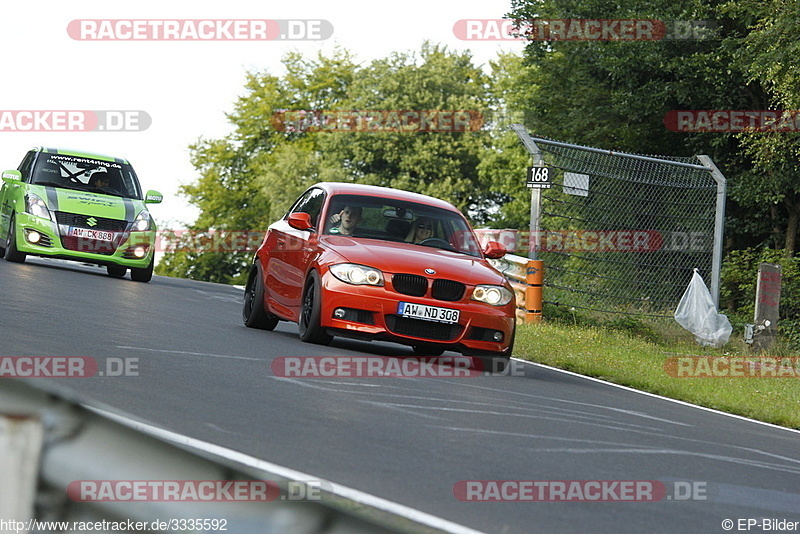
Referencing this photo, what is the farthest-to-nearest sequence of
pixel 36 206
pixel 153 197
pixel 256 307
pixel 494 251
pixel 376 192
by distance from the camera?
pixel 153 197
pixel 36 206
pixel 256 307
pixel 376 192
pixel 494 251

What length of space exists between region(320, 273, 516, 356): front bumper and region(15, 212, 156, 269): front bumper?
31.9 feet

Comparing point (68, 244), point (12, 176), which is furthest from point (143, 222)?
point (12, 176)

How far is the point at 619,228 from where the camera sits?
67.7ft

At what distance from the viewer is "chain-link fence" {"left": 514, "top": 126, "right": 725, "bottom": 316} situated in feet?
65.9

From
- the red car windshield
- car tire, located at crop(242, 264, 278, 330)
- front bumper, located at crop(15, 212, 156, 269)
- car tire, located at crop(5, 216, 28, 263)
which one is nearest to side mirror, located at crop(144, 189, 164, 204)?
front bumper, located at crop(15, 212, 156, 269)

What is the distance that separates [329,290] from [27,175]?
11625 mm

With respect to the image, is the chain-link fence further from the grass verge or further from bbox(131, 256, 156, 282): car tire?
bbox(131, 256, 156, 282): car tire

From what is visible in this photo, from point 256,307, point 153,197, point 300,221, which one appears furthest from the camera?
point 153,197

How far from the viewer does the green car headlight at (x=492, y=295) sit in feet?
39.7

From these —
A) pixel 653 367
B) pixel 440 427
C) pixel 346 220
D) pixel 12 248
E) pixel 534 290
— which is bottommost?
pixel 653 367

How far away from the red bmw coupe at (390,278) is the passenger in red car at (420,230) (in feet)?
0.03

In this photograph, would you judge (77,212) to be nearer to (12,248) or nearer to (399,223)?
(12,248)

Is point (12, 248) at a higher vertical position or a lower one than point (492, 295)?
lower

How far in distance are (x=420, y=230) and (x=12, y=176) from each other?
10741mm
